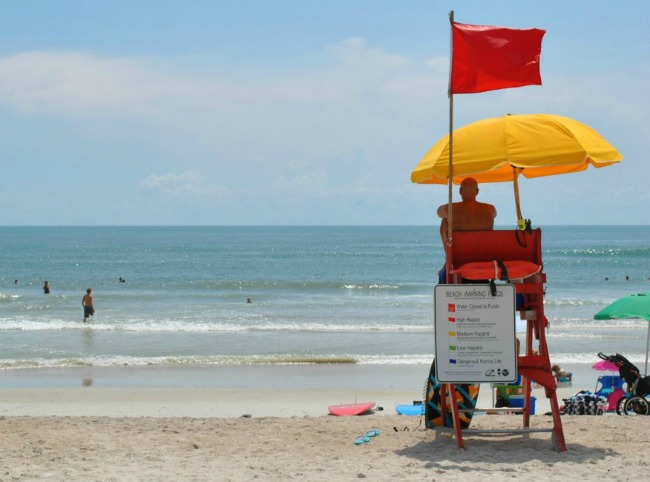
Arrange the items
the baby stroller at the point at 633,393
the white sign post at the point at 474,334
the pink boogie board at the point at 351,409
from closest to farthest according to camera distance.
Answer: the white sign post at the point at 474,334 → the baby stroller at the point at 633,393 → the pink boogie board at the point at 351,409

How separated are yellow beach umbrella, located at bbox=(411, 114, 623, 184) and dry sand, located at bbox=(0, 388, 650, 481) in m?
2.23

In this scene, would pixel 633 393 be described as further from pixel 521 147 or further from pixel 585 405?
pixel 521 147

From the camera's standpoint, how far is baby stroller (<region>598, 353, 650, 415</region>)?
35.2 ft

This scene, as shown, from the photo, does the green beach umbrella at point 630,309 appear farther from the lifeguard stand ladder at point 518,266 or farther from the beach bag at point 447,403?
the lifeguard stand ladder at point 518,266

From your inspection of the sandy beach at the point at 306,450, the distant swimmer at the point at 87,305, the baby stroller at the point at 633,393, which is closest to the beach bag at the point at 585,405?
the baby stroller at the point at 633,393

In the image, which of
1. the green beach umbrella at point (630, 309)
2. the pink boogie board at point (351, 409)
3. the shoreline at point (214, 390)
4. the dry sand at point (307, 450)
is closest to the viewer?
the dry sand at point (307, 450)

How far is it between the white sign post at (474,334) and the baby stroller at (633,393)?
15.2 ft

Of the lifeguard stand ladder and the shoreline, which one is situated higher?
the lifeguard stand ladder

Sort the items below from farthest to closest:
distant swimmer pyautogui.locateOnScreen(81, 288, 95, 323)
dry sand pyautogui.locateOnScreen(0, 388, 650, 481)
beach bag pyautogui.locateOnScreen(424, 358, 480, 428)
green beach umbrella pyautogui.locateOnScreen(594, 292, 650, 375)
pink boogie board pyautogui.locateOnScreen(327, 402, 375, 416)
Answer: distant swimmer pyautogui.locateOnScreen(81, 288, 95, 323), green beach umbrella pyautogui.locateOnScreen(594, 292, 650, 375), pink boogie board pyautogui.locateOnScreen(327, 402, 375, 416), beach bag pyautogui.locateOnScreen(424, 358, 480, 428), dry sand pyautogui.locateOnScreen(0, 388, 650, 481)

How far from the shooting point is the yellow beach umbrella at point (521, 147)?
6.86 metres

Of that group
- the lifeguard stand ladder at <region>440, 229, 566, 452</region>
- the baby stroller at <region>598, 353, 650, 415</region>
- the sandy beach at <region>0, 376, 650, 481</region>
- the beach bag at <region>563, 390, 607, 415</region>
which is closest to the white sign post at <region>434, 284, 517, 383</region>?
the lifeguard stand ladder at <region>440, 229, 566, 452</region>

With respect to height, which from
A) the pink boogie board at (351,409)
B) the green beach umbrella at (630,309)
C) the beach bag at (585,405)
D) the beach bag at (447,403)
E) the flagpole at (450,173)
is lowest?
the pink boogie board at (351,409)

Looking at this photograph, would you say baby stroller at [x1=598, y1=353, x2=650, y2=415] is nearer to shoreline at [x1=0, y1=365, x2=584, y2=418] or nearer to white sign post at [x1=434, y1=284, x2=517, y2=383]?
shoreline at [x1=0, y1=365, x2=584, y2=418]

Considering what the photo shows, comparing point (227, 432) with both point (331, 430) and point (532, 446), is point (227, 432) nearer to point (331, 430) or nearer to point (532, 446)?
point (331, 430)
